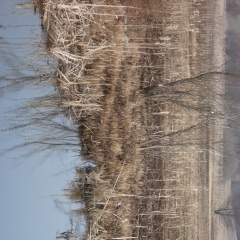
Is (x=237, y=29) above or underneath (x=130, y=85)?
above

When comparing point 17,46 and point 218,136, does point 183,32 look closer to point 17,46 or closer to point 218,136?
point 218,136

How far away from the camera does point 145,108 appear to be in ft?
16.7

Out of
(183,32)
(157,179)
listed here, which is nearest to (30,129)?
(157,179)

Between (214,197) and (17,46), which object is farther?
(214,197)

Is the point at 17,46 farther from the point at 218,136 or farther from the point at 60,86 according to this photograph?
the point at 218,136

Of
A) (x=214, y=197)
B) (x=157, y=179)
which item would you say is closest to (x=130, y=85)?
(x=157, y=179)

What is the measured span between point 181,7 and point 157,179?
2030mm

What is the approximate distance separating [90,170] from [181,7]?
217 centimetres

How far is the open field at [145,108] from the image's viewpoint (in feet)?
16.1

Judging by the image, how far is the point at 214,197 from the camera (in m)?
5.27

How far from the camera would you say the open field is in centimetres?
491

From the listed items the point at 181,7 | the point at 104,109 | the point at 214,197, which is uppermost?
the point at 181,7

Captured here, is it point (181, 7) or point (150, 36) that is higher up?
point (181, 7)

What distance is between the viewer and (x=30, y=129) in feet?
16.5
